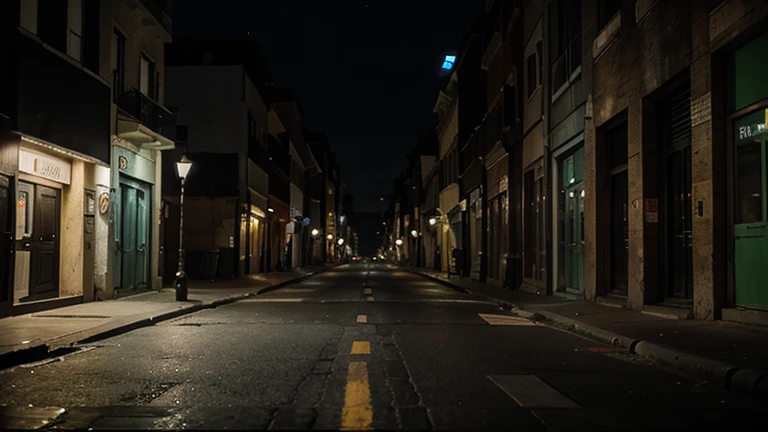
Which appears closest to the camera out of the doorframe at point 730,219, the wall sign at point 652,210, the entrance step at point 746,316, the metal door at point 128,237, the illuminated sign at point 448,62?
the entrance step at point 746,316

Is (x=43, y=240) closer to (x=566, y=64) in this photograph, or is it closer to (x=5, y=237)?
(x=5, y=237)

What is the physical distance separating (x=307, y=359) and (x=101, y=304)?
9.66 m

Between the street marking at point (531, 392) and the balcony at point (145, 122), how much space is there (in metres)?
13.8

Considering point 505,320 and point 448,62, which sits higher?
point 448,62

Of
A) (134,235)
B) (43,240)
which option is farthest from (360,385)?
A: (134,235)

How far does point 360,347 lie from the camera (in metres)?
9.22

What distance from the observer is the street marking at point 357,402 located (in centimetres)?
514

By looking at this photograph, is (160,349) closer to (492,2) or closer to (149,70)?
(149,70)

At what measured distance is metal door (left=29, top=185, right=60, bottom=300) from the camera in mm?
14766

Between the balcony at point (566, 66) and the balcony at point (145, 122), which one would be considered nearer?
the balcony at point (145, 122)

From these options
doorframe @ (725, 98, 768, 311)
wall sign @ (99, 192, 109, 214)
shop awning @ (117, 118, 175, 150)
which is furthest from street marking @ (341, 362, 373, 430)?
shop awning @ (117, 118, 175, 150)

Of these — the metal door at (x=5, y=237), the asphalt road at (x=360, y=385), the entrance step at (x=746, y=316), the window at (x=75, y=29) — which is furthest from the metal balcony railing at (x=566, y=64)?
the metal door at (x=5, y=237)

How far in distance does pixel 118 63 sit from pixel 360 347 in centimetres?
1302

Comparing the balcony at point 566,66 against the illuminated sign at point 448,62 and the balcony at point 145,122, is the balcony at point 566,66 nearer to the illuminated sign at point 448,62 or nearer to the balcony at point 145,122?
the balcony at point 145,122
